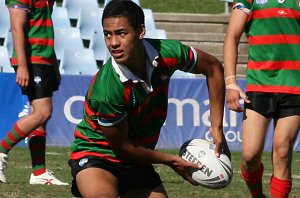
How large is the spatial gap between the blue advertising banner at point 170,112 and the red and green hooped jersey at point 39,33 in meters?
5.01

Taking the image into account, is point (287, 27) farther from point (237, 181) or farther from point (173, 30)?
point (173, 30)

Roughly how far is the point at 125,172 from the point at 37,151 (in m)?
3.20

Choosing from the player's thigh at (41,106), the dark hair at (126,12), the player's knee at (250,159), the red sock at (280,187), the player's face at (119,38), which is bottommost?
the player's thigh at (41,106)

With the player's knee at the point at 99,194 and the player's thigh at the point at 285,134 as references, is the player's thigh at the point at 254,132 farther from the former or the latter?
the player's knee at the point at 99,194

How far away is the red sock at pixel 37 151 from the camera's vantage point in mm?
Answer: 8633

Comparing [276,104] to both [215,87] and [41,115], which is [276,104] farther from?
[41,115]

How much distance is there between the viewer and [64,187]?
27.3ft

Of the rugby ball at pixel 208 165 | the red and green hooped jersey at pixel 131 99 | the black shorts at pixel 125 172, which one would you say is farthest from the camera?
the black shorts at pixel 125 172

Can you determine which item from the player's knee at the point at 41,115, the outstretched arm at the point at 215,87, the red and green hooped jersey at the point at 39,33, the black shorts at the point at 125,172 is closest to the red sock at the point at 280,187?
the outstretched arm at the point at 215,87

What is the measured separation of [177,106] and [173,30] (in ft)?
17.0

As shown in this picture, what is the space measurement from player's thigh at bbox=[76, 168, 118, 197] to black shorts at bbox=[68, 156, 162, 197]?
4 centimetres

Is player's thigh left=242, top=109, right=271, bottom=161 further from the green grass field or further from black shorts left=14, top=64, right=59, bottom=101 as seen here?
black shorts left=14, top=64, right=59, bottom=101

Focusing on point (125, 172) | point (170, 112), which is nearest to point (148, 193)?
point (125, 172)

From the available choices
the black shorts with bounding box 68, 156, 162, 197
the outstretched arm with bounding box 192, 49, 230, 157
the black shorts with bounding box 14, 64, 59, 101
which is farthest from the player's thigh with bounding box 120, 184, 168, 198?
the black shorts with bounding box 14, 64, 59, 101
